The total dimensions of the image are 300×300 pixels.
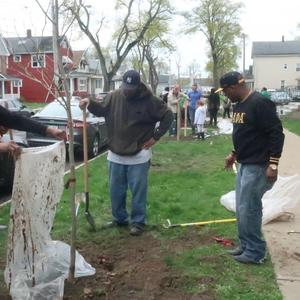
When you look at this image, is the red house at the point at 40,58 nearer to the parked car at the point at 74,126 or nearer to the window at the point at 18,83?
the parked car at the point at 74,126

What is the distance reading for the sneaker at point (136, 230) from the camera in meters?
5.88

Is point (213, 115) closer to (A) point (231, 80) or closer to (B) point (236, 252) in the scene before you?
(B) point (236, 252)

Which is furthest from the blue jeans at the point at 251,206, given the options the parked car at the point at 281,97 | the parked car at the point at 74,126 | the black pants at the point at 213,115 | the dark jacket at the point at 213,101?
the parked car at the point at 281,97

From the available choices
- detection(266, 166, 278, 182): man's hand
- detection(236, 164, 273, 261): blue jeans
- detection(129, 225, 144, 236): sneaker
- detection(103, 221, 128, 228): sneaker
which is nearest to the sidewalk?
detection(236, 164, 273, 261): blue jeans

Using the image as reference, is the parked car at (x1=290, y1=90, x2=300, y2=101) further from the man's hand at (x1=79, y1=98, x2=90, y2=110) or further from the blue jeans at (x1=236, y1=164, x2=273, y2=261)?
the blue jeans at (x1=236, y1=164, x2=273, y2=261)

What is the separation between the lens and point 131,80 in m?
5.71

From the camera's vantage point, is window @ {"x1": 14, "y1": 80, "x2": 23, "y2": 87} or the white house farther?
the white house

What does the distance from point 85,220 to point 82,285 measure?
6.96 ft

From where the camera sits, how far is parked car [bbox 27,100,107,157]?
40.5ft

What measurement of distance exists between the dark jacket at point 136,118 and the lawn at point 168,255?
0.98 metres

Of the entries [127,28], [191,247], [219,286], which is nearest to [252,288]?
[219,286]

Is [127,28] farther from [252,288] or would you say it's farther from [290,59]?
[290,59]

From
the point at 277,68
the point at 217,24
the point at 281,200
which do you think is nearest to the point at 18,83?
the point at 217,24

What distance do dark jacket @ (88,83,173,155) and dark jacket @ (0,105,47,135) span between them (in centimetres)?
156
